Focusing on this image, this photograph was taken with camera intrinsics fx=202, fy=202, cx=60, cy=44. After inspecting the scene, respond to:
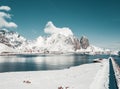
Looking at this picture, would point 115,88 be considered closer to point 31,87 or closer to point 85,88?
point 85,88

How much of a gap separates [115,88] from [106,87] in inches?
59.3

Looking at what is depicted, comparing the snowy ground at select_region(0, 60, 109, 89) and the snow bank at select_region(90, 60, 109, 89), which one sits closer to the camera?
the snowy ground at select_region(0, 60, 109, 89)

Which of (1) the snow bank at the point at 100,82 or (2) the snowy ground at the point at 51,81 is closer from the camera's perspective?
(2) the snowy ground at the point at 51,81

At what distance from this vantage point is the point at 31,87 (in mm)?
34125

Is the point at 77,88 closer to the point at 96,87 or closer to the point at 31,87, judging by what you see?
the point at 96,87

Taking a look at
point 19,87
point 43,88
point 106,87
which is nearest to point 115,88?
point 106,87

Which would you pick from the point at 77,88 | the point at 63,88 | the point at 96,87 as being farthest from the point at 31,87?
the point at 96,87

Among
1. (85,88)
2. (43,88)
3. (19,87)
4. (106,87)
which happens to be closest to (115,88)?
(106,87)

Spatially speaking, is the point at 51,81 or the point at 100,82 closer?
the point at 100,82

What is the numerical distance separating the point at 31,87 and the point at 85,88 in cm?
911

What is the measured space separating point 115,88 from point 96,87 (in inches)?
128

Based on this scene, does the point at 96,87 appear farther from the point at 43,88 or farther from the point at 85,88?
the point at 43,88

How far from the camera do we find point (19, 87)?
33594 millimetres

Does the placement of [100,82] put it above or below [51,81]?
below
